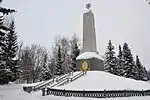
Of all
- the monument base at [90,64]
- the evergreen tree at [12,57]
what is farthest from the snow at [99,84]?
the evergreen tree at [12,57]

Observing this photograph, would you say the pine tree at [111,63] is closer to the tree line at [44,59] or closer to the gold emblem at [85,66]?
the tree line at [44,59]

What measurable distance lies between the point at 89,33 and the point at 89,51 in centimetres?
286

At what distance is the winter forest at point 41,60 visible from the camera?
2686 cm

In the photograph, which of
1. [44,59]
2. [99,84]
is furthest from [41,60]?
[99,84]

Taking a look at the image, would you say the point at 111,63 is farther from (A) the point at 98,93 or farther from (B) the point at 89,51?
(A) the point at 98,93

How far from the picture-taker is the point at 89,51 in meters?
28.8

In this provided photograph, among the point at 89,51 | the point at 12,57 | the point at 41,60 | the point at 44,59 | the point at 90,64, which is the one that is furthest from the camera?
the point at 41,60

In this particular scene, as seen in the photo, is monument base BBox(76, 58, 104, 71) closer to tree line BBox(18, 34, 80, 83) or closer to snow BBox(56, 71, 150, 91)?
snow BBox(56, 71, 150, 91)

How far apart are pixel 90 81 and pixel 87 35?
1030cm

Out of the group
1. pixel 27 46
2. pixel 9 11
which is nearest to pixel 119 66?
pixel 27 46

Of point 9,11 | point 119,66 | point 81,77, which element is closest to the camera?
point 9,11

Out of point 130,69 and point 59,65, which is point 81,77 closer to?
point 59,65

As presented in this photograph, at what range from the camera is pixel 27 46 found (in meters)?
56.1

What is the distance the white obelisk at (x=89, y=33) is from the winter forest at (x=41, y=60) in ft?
30.3
